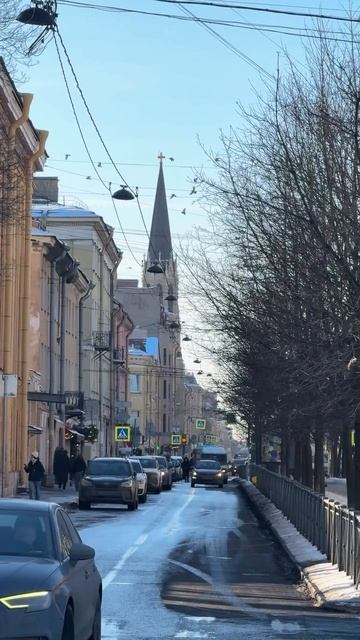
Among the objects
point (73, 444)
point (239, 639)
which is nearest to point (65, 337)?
point (73, 444)

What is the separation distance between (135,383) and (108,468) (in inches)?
3337

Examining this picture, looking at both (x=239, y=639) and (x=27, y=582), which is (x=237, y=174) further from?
(x=27, y=582)

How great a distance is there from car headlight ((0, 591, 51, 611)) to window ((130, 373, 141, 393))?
114m

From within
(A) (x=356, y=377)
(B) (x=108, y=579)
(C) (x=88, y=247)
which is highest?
(C) (x=88, y=247)

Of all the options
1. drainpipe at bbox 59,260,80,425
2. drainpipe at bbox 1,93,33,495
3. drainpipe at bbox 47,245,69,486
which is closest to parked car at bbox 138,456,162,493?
drainpipe at bbox 47,245,69,486

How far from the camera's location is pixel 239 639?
1205cm

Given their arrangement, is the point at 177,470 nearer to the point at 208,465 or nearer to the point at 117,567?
the point at 208,465

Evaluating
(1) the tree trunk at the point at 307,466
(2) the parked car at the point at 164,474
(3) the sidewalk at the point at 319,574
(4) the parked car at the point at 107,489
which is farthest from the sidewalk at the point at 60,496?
(3) the sidewalk at the point at 319,574

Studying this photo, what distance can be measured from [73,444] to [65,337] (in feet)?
18.5

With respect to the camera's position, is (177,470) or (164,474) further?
(177,470)

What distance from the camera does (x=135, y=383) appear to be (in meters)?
124

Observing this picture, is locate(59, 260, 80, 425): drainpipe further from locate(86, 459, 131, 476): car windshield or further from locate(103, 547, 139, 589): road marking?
locate(103, 547, 139, 589): road marking

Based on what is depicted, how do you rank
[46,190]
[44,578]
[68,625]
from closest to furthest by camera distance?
1. [44,578]
2. [68,625]
3. [46,190]

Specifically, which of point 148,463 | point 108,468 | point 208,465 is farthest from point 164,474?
point 108,468
